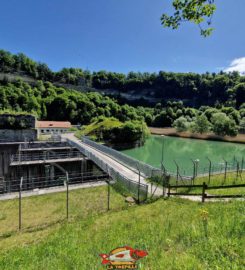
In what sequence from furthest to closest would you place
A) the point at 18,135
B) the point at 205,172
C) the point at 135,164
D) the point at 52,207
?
the point at 18,135, the point at 205,172, the point at 135,164, the point at 52,207

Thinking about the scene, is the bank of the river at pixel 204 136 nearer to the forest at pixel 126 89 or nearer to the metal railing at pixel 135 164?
the forest at pixel 126 89

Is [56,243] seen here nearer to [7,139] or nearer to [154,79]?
[7,139]

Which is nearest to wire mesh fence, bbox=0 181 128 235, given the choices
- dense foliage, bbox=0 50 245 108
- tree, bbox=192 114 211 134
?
tree, bbox=192 114 211 134

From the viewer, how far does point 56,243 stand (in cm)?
Result: 586

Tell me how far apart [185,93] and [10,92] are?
107705 millimetres

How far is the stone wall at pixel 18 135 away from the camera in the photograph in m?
29.1

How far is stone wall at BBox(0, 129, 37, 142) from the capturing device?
95.5 feet

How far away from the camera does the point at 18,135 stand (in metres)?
29.9

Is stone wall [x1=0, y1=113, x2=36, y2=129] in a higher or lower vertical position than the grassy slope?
higher

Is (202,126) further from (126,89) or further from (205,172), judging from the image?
(126,89)

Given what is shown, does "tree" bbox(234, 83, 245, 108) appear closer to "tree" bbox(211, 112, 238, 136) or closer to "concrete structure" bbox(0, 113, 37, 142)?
"tree" bbox(211, 112, 238, 136)

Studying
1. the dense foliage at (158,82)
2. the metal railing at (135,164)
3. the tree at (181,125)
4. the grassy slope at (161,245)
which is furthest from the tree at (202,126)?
the grassy slope at (161,245)

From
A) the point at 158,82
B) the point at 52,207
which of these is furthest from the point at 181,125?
the point at 158,82

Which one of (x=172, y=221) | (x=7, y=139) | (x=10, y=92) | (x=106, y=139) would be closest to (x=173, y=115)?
(x=106, y=139)
